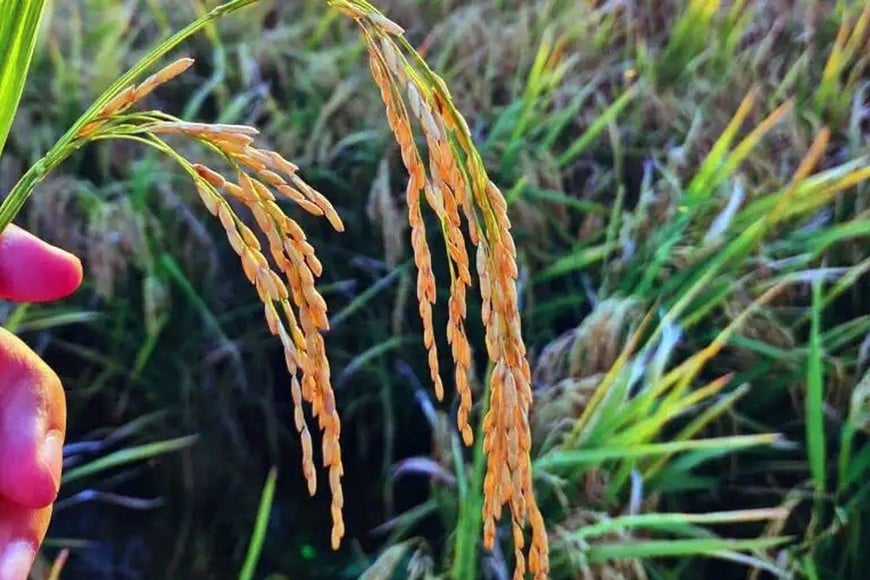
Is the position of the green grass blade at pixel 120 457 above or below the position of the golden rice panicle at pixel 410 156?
below

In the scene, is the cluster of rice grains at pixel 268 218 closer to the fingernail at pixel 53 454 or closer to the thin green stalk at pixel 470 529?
the fingernail at pixel 53 454

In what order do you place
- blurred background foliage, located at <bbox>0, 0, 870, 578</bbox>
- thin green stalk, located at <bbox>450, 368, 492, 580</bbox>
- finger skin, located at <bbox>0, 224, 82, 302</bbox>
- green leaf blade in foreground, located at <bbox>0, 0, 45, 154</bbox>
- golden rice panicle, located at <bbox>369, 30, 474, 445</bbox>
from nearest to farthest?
1. golden rice panicle, located at <bbox>369, 30, 474, 445</bbox>
2. green leaf blade in foreground, located at <bbox>0, 0, 45, 154</bbox>
3. finger skin, located at <bbox>0, 224, 82, 302</bbox>
4. thin green stalk, located at <bbox>450, 368, 492, 580</bbox>
5. blurred background foliage, located at <bbox>0, 0, 870, 578</bbox>

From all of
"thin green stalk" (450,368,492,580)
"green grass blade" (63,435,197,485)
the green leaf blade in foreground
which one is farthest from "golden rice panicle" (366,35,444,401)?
"green grass blade" (63,435,197,485)

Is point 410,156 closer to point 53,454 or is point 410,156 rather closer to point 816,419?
point 53,454

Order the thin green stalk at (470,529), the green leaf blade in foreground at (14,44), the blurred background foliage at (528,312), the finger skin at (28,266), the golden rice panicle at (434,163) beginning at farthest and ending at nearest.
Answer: the blurred background foliage at (528,312) < the thin green stalk at (470,529) < the finger skin at (28,266) < the green leaf blade in foreground at (14,44) < the golden rice panicle at (434,163)

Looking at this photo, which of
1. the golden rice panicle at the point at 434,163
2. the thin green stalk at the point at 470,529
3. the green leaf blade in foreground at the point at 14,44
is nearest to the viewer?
the golden rice panicle at the point at 434,163

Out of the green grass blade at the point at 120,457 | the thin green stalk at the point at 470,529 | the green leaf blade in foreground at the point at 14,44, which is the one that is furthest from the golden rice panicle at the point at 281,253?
the green grass blade at the point at 120,457

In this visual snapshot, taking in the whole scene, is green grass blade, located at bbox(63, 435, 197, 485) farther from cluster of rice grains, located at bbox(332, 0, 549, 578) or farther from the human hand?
cluster of rice grains, located at bbox(332, 0, 549, 578)

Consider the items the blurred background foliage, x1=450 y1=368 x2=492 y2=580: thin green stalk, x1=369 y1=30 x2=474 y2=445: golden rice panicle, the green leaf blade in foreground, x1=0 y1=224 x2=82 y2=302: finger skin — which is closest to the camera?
x1=369 y1=30 x2=474 y2=445: golden rice panicle
